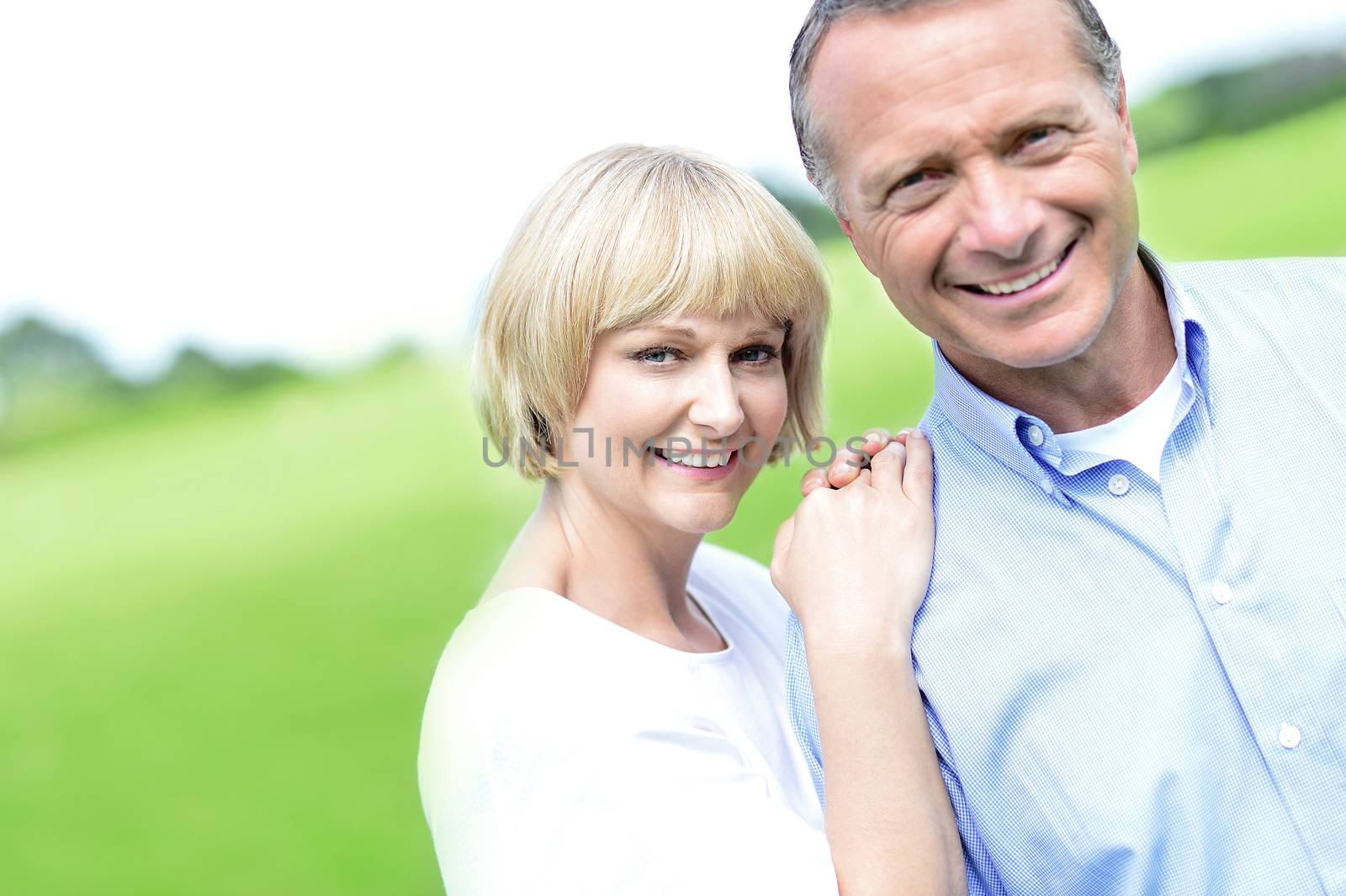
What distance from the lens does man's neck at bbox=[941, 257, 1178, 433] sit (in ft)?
4.52

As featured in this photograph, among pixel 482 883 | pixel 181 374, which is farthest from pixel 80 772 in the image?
pixel 482 883

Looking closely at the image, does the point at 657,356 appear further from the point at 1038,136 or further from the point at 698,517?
the point at 1038,136

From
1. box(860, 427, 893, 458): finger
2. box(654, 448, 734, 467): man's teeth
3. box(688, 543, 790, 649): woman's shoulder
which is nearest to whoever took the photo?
box(860, 427, 893, 458): finger

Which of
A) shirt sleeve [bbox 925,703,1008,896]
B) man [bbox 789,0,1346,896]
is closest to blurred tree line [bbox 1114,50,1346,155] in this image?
man [bbox 789,0,1346,896]

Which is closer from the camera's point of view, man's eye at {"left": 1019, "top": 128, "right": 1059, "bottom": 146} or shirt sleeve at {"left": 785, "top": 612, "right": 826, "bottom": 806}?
man's eye at {"left": 1019, "top": 128, "right": 1059, "bottom": 146}

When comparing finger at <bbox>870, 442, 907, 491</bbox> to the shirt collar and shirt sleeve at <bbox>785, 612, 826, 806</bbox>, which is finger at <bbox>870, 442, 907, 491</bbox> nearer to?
the shirt collar

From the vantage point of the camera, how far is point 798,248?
176cm

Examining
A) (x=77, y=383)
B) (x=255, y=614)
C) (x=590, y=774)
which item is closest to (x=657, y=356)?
(x=590, y=774)

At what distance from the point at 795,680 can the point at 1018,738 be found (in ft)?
1.01

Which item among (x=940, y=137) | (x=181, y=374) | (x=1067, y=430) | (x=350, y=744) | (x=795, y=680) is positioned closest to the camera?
(x=940, y=137)

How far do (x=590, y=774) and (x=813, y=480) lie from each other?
1.59 feet

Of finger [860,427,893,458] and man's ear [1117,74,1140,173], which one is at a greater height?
man's ear [1117,74,1140,173]

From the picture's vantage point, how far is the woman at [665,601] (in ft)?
4.55

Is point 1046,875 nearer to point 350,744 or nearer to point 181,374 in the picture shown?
point 350,744
